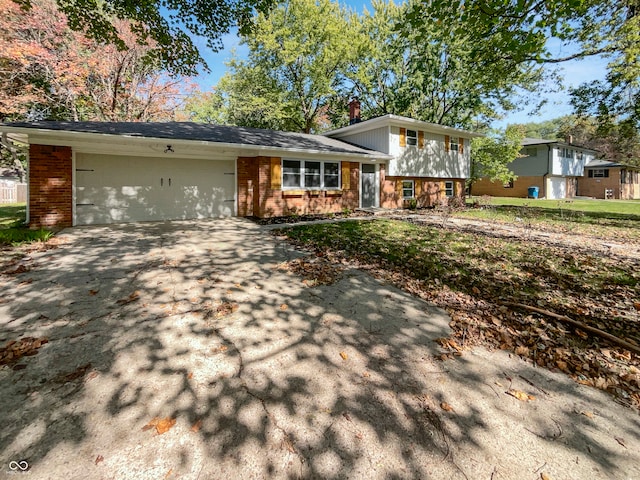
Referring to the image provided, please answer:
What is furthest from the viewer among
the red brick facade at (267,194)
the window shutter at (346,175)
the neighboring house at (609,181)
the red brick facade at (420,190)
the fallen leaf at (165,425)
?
the neighboring house at (609,181)

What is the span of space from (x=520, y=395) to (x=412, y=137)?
1620 cm

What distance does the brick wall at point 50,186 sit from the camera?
8516 mm

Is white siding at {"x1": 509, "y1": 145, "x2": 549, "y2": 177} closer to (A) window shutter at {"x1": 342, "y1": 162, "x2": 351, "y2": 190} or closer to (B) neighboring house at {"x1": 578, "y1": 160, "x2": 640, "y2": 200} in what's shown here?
(B) neighboring house at {"x1": 578, "y1": 160, "x2": 640, "y2": 200}

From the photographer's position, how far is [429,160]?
17.5 metres

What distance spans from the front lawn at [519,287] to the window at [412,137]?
32.1ft

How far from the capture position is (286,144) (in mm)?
12383

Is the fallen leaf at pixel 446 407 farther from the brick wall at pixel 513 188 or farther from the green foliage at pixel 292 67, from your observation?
the brick wall at pixel 513 188

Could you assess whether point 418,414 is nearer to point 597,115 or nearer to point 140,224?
point 140,224

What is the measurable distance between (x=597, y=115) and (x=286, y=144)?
45.1 feet

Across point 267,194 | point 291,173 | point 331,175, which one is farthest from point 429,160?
point 267,194

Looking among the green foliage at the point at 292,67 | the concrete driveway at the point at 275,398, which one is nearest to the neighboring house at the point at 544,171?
the green foliage at the point at 292,67

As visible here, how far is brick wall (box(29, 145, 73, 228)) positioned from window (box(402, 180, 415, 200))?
14376 millimetres

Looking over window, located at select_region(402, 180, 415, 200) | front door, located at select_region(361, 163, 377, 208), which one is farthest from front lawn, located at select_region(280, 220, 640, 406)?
window, located at select_region(402, 180, 415, 200)

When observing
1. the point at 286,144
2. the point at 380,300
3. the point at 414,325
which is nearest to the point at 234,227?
the point at 286,144
